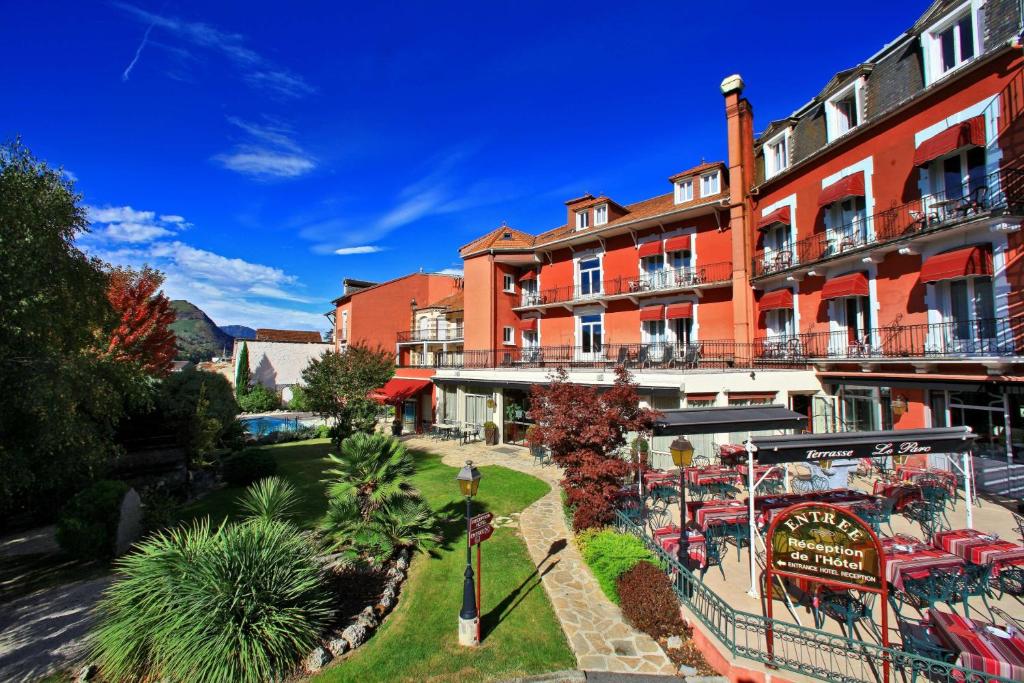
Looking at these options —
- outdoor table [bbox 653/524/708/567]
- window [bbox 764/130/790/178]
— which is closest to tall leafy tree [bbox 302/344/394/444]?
outdoor table [bbox 653/524/708/567]

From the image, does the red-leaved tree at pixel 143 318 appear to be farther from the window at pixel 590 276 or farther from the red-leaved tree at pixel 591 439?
the window at pixel 590 276

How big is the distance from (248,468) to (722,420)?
1778cm

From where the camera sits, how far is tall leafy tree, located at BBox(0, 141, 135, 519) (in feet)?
30.9

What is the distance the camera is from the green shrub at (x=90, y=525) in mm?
11219

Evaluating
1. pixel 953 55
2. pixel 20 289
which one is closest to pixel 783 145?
pixel 953 55

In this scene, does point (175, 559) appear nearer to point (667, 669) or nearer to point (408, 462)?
point (408, 462)

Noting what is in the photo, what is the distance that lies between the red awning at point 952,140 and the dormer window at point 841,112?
4.08 meters

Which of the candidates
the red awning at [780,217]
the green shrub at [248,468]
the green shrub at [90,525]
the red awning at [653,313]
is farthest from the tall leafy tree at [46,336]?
the red awning at [780,217]

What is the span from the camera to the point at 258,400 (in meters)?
45.7

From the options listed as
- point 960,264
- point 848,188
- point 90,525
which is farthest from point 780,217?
point 90,525

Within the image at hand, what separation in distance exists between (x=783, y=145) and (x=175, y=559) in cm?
2636

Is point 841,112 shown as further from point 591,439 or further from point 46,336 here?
point 46,336

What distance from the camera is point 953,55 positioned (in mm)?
13938

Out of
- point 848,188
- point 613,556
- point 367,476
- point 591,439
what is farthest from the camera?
point 848,188
